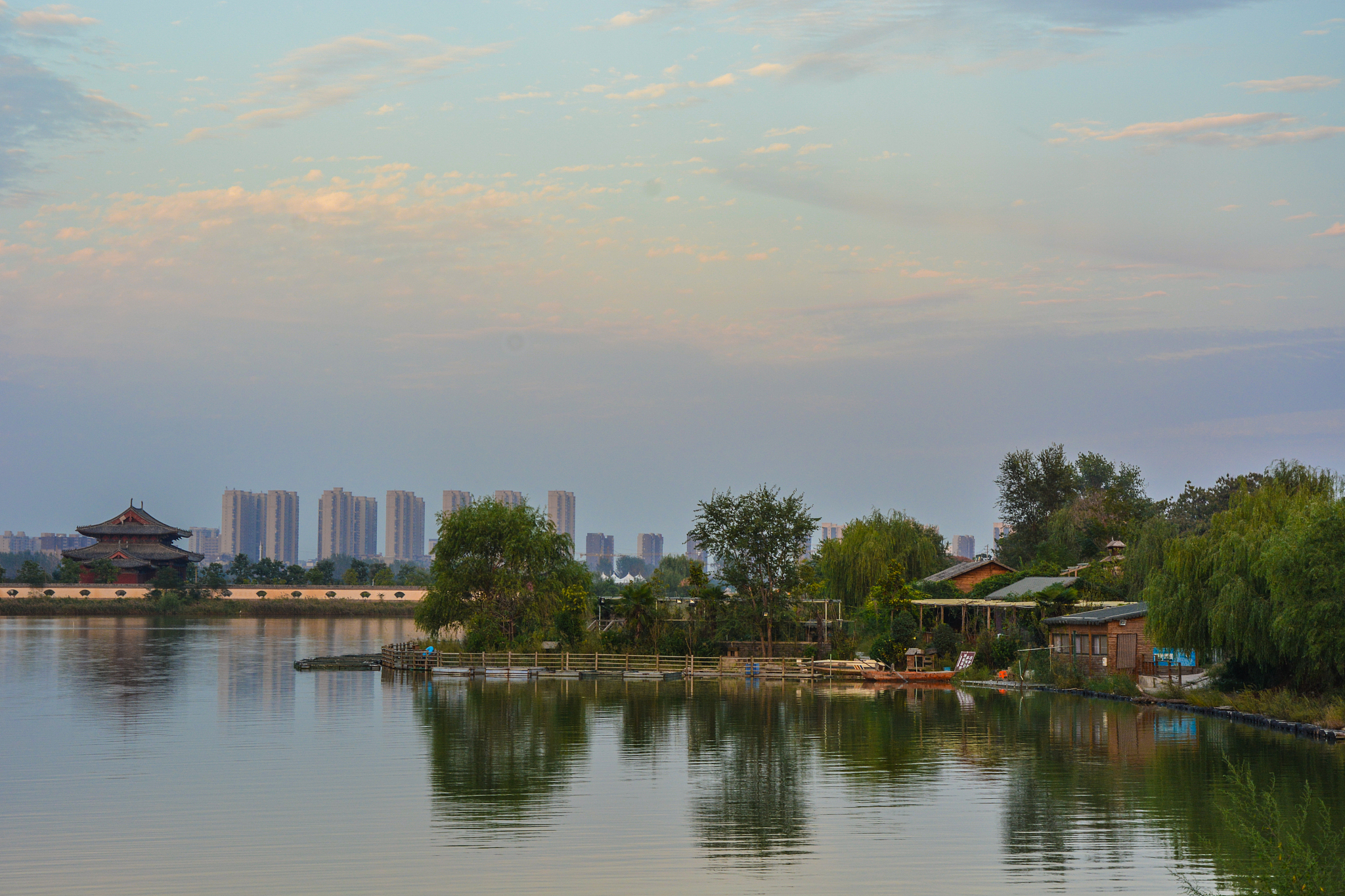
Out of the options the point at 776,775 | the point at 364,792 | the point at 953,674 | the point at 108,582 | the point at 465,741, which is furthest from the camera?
the point at 108,582

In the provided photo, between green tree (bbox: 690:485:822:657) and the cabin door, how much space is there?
1789 centimetres

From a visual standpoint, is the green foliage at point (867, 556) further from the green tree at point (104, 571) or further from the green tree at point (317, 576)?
the green tree at point (317, 576)

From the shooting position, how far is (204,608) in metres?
150

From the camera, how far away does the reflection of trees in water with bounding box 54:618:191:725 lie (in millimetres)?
43562

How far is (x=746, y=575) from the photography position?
6197 centimetres

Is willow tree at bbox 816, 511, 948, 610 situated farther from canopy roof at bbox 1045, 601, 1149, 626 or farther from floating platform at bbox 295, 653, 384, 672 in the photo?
floating platform at bbox 295, 653, 384, 672

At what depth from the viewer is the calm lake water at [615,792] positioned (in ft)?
57.2

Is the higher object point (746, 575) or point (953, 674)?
point (746, 575)

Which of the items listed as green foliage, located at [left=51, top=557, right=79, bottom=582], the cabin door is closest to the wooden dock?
the cabin door

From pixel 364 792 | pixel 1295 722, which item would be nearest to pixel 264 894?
pixel 364 792

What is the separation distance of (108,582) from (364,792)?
14085cm

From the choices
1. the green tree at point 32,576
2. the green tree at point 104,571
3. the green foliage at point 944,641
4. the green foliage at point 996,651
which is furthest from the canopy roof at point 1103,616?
the green tree at point 32,576

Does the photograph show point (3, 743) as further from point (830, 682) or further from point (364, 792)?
point (830, 682)

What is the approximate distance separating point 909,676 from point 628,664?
12.9 meters
